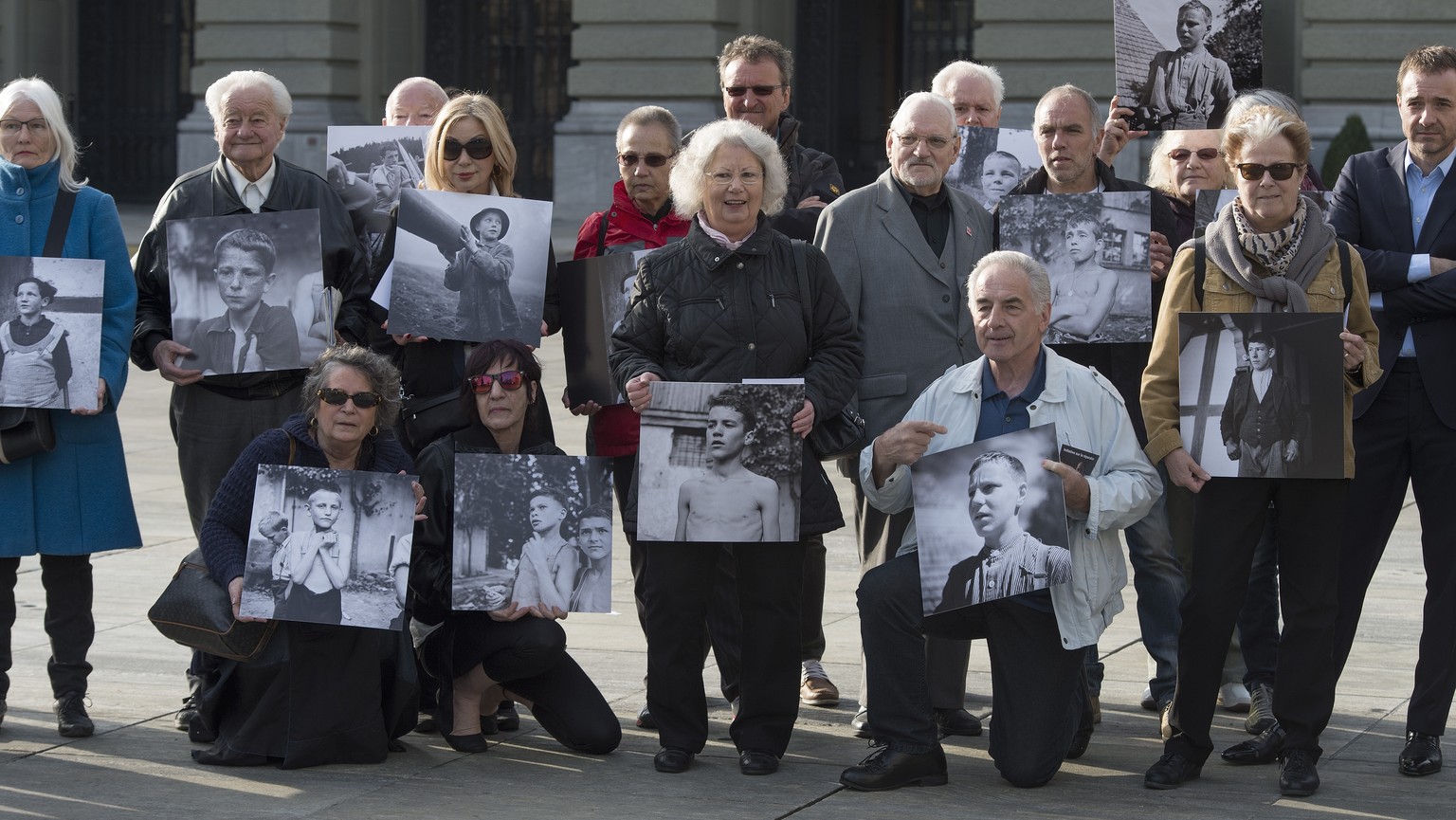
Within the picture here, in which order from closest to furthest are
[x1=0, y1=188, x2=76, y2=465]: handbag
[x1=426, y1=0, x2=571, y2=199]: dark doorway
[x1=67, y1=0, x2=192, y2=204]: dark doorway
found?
[x1=0, y1=188, x2=76, y2=465]: handbag
[x1=426, y1=0, x2=571, y2=199]: dark doorway
[x1=67, y1=0, x2=192, y2=204]: dark doorway

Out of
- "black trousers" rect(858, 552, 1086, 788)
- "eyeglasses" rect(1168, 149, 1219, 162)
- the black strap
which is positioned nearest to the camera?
"black trousers" rect(858, 552, 1086, 788)

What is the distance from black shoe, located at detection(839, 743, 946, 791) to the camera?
5.45 meters

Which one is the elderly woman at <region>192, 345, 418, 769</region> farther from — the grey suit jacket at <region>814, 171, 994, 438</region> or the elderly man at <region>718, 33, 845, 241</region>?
the elderly man at <region>718, 33, 845, 241</region>

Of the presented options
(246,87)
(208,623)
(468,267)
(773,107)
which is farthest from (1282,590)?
(246,87)

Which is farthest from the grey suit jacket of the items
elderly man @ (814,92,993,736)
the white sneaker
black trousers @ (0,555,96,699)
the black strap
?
black trousers @ (0,555,96,699)

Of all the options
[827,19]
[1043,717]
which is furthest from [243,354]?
[827,19]

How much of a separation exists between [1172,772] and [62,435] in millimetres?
3505

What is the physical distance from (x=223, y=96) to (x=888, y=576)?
2623 mm

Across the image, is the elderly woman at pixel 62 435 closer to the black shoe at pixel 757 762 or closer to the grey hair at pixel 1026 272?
the black shoe at pixel 757 762

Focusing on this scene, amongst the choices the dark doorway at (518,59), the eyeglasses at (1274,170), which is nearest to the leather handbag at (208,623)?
the eyeglasses at (1274,170)

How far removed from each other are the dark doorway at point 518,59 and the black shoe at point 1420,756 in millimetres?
21354

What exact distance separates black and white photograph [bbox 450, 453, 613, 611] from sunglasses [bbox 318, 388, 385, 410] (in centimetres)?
31

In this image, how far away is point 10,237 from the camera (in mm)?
6016

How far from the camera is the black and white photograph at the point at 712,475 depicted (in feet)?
18.2
